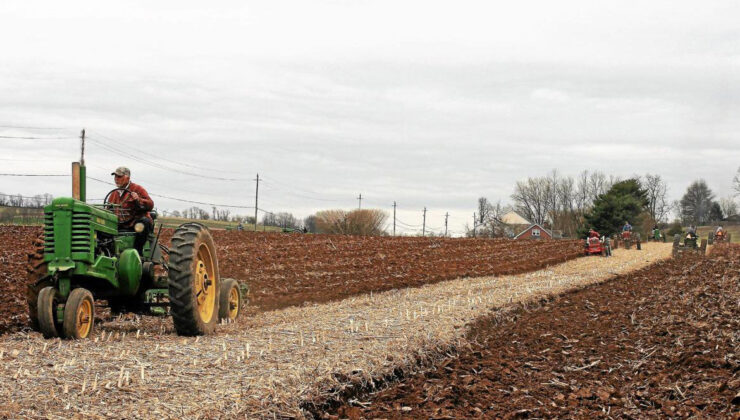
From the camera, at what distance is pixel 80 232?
27.9 ft

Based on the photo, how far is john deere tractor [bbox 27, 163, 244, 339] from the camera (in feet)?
27.5

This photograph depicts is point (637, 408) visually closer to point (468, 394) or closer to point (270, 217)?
point (468, 394)

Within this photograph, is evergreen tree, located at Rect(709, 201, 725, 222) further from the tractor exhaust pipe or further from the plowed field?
the tractor exhaust pipe

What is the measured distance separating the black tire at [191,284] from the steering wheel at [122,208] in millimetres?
778

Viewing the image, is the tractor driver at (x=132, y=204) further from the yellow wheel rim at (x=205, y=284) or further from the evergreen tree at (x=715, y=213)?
the evergreen tree at (x=715, y=213)

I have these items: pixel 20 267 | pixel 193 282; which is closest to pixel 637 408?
pixel 193 282

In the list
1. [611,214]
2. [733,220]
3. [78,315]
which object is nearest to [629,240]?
[611,214]

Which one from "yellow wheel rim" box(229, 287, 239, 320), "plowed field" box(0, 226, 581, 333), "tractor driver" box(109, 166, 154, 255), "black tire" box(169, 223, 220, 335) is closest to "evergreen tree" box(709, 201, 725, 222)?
"plowed field" box(0, 226, 581, 333)

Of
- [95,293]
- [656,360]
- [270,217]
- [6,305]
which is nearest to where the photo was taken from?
[656,360]

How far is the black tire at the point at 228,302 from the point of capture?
35.7 feet

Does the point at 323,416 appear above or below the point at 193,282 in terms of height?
below

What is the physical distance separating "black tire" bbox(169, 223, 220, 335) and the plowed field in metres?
2.63

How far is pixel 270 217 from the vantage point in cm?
7956

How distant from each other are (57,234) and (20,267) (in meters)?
10.7
